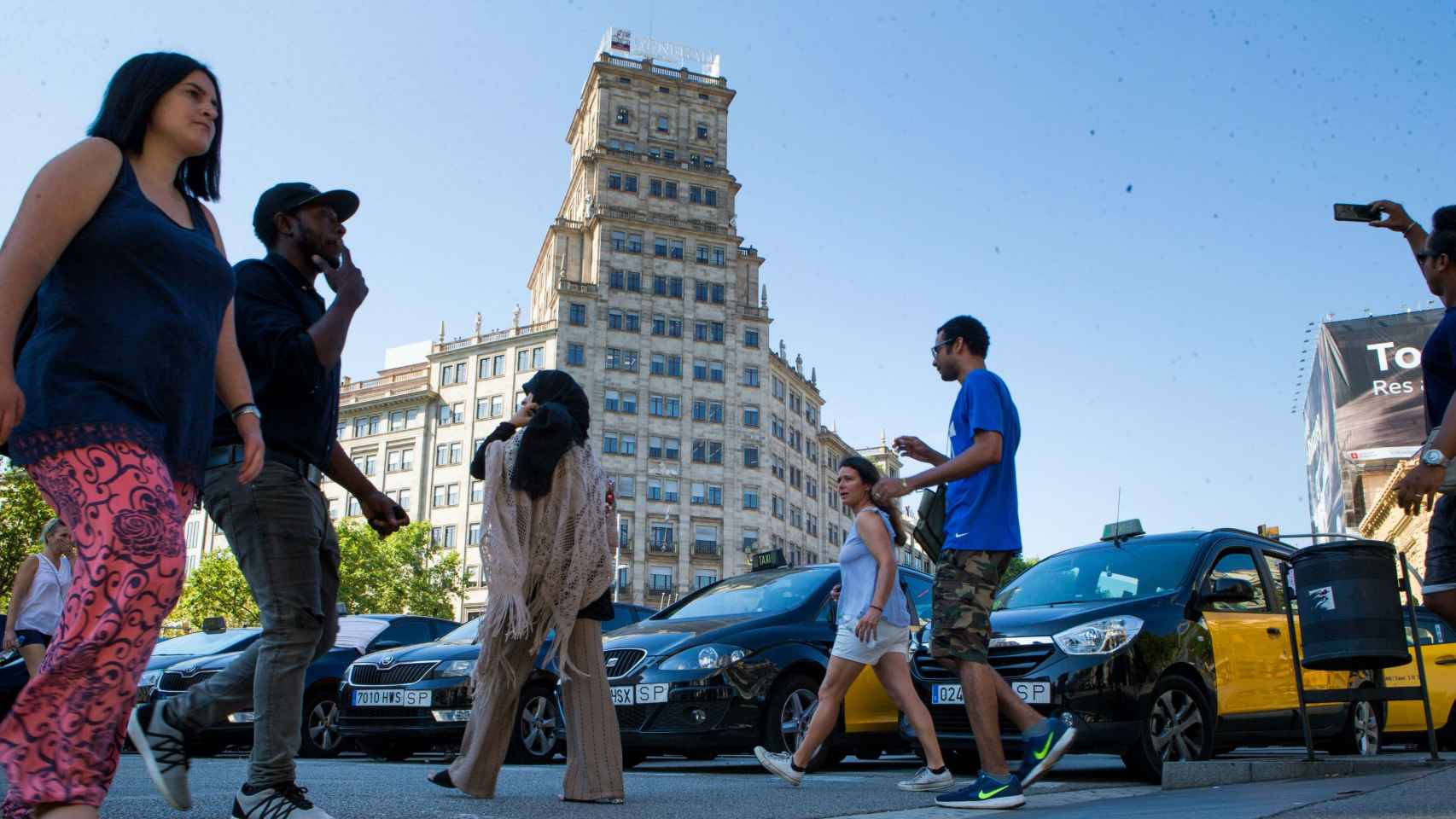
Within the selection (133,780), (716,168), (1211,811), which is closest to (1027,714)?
(1211,811)

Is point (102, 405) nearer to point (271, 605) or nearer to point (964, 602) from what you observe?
point (271, 605)

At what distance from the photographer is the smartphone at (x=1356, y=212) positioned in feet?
19.8

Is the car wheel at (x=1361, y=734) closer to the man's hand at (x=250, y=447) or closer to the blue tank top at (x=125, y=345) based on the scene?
the man's hand at (x=250, y=447)

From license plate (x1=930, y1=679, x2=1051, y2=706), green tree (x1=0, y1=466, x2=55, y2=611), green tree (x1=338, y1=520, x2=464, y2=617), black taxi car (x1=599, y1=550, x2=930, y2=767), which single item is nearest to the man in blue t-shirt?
license plate (x1=930, y1=679, x2=1051, y2=706)

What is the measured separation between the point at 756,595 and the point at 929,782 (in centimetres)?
318

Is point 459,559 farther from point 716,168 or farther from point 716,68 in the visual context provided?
point 716,68

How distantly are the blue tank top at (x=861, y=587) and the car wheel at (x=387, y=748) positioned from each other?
5.89 metres

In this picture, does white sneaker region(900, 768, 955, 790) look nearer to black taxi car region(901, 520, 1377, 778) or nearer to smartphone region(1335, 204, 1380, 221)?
black taxi car region(901, 520, 1377, 778)

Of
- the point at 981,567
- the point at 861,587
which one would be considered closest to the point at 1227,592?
the point at 861,587

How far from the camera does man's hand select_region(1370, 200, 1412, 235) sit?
5.93 m

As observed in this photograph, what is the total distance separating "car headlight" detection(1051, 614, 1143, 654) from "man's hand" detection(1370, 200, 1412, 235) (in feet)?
8.89

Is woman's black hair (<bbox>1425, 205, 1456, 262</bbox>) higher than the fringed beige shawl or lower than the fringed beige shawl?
higher

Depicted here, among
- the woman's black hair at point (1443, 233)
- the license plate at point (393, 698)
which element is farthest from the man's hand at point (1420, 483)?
→ the license plate at point (393, 698)

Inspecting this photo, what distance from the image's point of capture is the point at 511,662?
18.7ft
